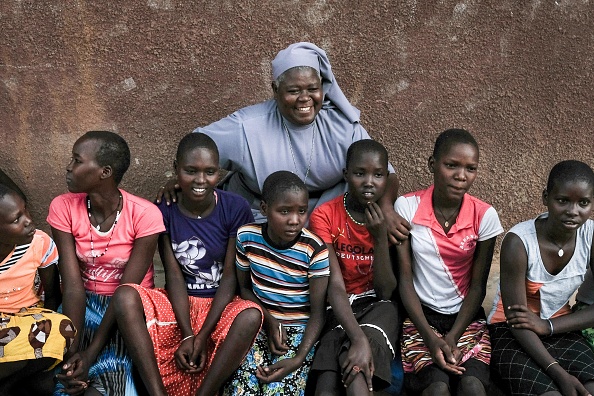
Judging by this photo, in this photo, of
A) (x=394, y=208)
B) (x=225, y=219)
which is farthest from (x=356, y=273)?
(x=225, y=219)

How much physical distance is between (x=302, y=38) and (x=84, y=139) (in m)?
1.33

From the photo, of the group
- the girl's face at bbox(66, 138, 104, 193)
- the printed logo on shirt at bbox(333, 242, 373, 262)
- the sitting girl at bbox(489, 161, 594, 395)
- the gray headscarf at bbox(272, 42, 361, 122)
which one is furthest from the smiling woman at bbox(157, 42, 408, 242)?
the sitting girl at bbox(489, 161, 594, 395)

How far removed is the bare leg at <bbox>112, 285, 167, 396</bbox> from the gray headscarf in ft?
4.42

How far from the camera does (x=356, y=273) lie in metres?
3.72

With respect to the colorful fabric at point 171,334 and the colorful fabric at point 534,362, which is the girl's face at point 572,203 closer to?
the colorful fabric at point 534,362

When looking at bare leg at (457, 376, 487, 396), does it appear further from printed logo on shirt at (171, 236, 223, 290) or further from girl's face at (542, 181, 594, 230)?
printed logo on shirt at (171, 236, 223, 290)

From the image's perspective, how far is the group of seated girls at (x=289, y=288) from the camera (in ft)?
10.9

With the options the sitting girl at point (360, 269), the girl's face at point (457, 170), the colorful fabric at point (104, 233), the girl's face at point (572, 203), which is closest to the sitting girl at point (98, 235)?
the colorful fabric at point (104, 233)

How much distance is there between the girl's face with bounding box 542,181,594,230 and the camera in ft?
11.0

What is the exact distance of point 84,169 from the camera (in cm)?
354

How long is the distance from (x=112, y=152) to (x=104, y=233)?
0.37m

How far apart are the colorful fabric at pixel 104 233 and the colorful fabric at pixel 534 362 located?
165 cm

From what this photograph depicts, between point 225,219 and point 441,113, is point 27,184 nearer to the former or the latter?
point 225,219

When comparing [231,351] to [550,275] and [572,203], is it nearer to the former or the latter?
[550,275]
